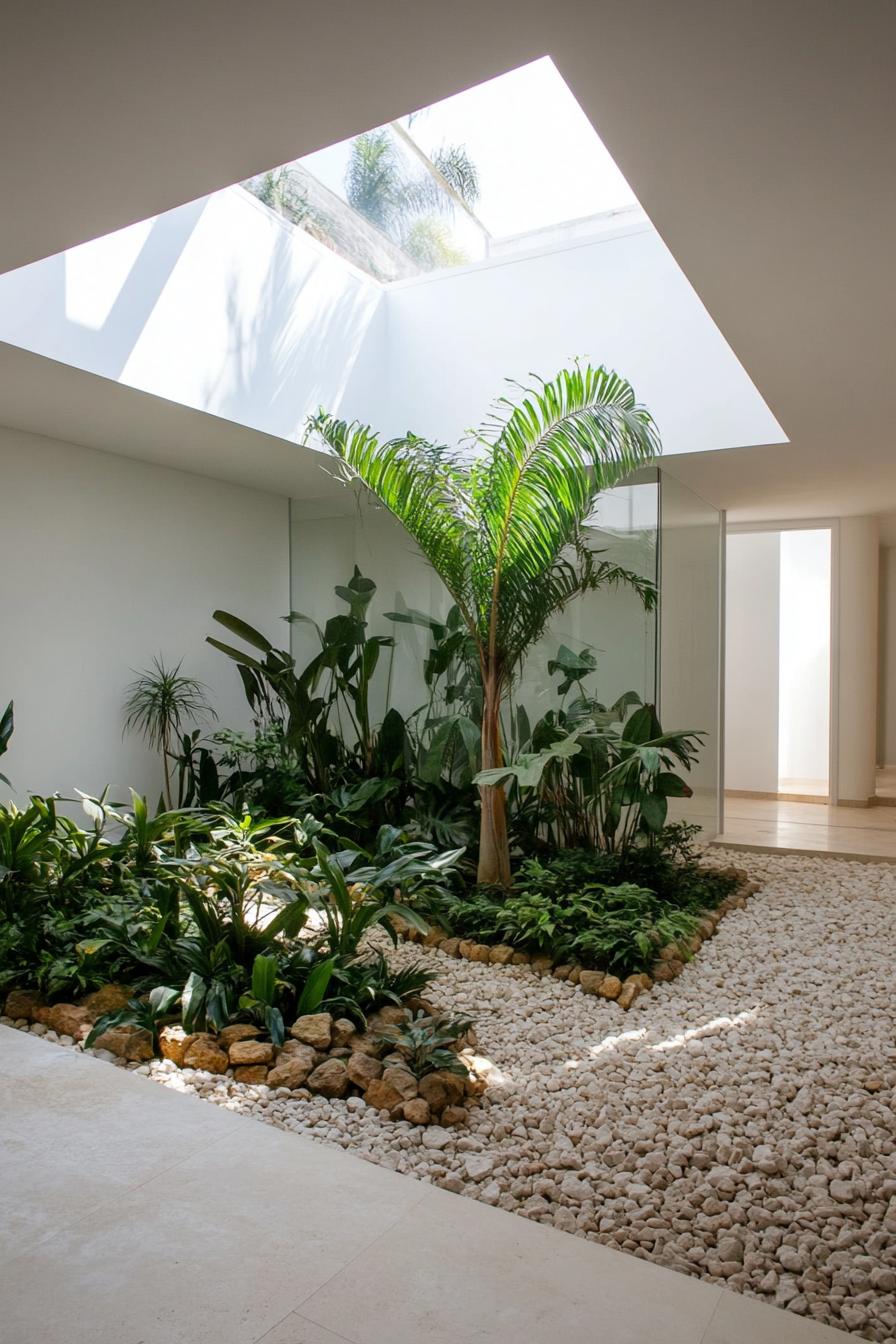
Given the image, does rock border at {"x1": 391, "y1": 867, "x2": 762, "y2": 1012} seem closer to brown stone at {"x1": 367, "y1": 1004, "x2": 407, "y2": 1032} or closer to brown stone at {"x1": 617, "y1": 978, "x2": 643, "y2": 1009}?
brown stone at {"x1": 617, "y1": 978, "x2": 643, "y2": 1009}

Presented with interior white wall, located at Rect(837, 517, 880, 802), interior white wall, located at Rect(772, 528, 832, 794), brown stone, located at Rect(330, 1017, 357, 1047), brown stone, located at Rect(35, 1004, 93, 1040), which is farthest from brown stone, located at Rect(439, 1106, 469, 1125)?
interior white wall, located at Rect(772, 528, 832, 794)

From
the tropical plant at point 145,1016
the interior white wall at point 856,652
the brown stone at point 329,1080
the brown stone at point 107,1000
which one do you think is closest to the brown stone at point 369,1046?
the brown stone at point 329,1080

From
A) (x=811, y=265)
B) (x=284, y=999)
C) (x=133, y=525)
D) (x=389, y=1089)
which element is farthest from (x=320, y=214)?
(x=389, y=1089)

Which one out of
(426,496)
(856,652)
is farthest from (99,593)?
(856,652)

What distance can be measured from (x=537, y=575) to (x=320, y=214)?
259 cm

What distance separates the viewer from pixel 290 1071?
8.77 ft

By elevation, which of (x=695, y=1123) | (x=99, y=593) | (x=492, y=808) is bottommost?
(x=695, y=1123)

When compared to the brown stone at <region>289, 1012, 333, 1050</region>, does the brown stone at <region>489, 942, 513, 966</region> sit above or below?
below

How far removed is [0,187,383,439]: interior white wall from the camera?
3957mm

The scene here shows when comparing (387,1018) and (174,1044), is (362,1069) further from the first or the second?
(174,1044)

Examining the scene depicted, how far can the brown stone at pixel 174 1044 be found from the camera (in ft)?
9.23

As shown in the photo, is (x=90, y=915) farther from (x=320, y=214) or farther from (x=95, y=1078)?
(x=320, y=214)

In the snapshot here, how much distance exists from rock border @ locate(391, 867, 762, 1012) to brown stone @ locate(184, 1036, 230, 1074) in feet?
3.98

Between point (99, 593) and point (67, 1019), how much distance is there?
A: 3.22m
